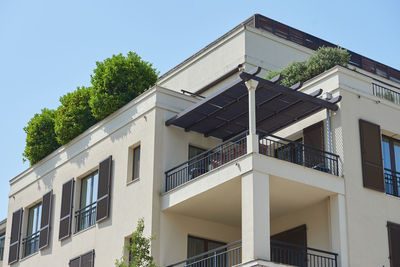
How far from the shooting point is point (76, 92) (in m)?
28.3

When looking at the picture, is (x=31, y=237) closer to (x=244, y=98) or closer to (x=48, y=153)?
(x=48, y=153)

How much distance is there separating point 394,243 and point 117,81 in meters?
11.3

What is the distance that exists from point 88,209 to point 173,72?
8.34m

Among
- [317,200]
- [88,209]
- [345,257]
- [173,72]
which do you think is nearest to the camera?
[345,257]

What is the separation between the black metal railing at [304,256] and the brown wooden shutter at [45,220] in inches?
352

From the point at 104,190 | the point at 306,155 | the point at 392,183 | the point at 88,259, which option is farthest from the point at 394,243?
the point at 88,259

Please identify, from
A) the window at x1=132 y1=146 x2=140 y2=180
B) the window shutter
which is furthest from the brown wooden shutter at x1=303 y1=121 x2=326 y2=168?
the window shutter

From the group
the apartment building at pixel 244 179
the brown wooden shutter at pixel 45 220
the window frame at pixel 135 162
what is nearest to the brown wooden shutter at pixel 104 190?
the apartment building at pixel 244 179

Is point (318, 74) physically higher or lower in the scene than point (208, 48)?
lower

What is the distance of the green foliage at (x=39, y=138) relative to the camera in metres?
29.3

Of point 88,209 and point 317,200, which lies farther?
point 88,209

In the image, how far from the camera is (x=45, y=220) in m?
27.4

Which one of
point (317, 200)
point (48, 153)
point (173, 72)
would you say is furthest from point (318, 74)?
point (48, 153)

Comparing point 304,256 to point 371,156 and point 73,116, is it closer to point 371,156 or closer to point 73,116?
point 371,156
